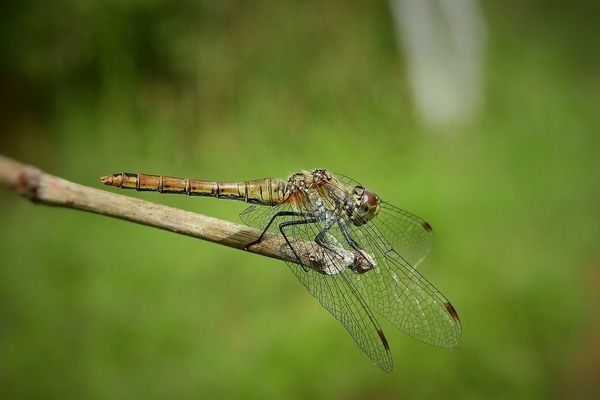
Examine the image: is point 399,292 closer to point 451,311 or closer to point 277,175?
point 451,311

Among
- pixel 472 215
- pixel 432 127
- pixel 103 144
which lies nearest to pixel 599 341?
pixel 472 215

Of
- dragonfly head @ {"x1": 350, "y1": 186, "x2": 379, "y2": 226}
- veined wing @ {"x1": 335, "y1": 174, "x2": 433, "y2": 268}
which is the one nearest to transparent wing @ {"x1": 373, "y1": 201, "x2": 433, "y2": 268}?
veined wing @ {"x1": 335, "y1": 174, "x2": 433, "y2": 268}

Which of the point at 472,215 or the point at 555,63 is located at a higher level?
the point at 555,63

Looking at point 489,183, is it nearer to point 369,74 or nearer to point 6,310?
point 369,74

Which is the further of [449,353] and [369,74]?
[369,74]

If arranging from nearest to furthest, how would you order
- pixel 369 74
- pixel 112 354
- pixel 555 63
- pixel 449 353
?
pixel 112 354, pixel 449 353, pixel 369 74, pixel 555 63

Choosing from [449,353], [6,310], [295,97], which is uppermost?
[295,97]

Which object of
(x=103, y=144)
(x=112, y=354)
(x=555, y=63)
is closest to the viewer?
(x=112, y=354)
